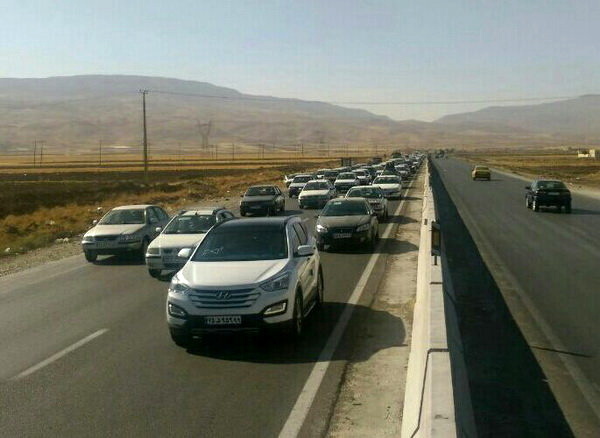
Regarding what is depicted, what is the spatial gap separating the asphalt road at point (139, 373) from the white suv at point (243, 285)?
40 cm

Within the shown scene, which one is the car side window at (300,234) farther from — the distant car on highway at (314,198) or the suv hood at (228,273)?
the distant car on highway at (314,198)

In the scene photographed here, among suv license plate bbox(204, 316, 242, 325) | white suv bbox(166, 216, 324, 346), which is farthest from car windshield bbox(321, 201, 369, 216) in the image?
suv license plate bbox(204, 316, 242, 325)

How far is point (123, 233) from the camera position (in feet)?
59.5

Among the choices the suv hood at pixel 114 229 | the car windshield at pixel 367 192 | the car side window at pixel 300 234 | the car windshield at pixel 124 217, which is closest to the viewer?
the car side window at pixel 300 234

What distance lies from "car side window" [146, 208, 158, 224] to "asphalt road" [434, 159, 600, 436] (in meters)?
8.91

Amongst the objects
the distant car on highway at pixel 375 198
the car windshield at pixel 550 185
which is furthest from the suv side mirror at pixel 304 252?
the car windshield at pixel 550 185

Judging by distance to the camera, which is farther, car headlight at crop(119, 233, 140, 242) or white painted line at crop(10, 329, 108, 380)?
car headlight at crop(119, 233, 140, 242)

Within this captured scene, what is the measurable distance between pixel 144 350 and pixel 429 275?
14.0 ft

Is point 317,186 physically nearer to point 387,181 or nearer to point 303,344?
point 387,181

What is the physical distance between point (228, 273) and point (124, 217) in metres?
11.1

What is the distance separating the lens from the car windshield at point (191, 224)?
53.5ft

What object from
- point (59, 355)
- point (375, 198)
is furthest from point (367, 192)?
point (59, 355)

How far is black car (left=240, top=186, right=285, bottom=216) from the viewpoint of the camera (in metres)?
31.9

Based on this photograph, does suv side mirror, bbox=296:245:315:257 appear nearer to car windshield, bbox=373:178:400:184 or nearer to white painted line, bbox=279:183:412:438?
white painted line, bbox=279:183:412:438
